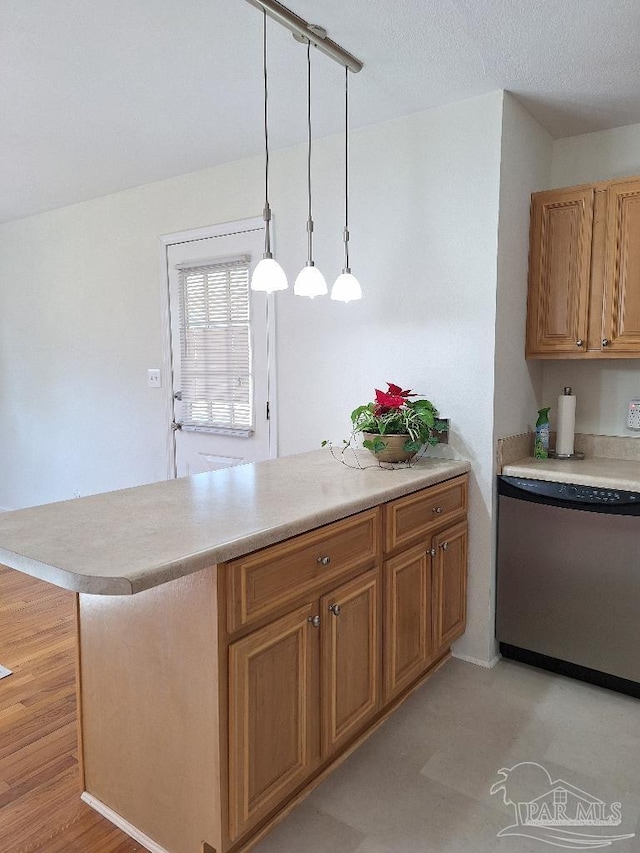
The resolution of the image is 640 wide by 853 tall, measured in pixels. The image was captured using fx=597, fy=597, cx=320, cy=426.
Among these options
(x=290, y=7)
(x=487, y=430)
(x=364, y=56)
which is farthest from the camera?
(x=487, y=430)

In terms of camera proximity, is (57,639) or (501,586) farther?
(57,639)

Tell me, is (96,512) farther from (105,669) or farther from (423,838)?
(423,838)

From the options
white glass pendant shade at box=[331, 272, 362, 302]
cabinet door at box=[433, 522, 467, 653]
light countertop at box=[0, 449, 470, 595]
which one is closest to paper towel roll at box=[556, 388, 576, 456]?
cabinet door at box=[433, 522, 467, 653]

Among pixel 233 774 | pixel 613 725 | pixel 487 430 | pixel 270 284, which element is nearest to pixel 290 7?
pixel 270 284

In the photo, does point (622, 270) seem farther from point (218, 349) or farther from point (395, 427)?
point (218, 349)

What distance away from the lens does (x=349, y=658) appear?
1.91 meters

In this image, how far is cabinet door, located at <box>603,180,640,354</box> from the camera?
245 cm

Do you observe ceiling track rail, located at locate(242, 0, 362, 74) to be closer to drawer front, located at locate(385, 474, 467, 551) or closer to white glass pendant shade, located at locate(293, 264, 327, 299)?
white glass pendant shade, located at locate(293, 264, 327, 299)

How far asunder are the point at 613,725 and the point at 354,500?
1.36m

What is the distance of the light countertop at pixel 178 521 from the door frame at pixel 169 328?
876 millimetres

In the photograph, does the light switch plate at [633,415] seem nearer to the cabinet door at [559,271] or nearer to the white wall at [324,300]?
the cabinet door at [559,271]

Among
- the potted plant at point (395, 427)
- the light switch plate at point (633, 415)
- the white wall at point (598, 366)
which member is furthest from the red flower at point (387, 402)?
the light switch plate at point (633, 415)

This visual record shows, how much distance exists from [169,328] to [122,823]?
2.65 metres

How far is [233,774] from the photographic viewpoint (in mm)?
1483
